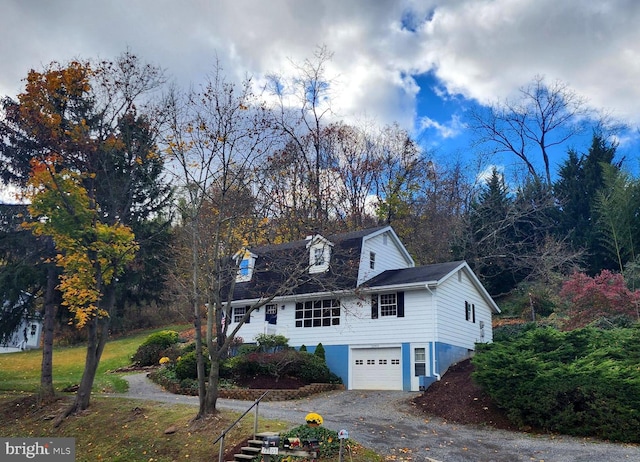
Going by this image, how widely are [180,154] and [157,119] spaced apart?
213 cm

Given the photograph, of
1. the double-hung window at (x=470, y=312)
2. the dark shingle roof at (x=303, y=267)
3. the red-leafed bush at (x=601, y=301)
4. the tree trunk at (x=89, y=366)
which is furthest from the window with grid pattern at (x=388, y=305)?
the tree trunk at (x=89, y=366)

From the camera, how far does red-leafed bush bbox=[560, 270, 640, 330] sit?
21109 mm

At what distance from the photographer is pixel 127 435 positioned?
13.3 m

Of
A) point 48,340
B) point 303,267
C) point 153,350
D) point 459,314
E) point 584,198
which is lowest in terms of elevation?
point 153,350

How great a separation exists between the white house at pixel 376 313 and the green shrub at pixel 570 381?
535 centimetres

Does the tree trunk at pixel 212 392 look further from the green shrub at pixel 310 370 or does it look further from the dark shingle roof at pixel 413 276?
the dark shingle roof at pixel 413 276

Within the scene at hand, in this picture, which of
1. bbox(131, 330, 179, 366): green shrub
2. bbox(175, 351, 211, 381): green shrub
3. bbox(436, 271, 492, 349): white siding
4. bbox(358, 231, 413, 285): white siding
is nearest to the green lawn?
bbox(131, 330, 179, 366): green shrub

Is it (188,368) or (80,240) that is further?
(188,368)

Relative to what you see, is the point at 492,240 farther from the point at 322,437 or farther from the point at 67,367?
the point at 67,367

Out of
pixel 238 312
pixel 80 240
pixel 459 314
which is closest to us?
pixel 80 240

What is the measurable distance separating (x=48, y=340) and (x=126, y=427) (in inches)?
219

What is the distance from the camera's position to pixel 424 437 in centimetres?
1205

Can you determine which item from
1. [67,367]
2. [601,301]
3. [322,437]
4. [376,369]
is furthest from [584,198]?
[67,367]

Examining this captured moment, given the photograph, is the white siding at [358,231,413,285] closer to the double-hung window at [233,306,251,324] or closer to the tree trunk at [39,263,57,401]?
the double-hung window at [233,306,251,324]
